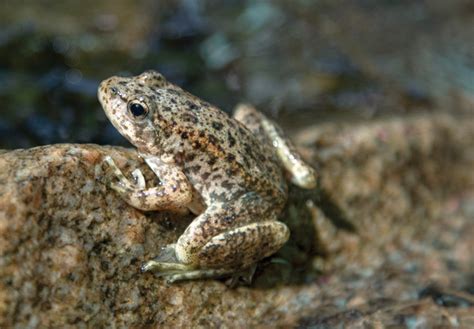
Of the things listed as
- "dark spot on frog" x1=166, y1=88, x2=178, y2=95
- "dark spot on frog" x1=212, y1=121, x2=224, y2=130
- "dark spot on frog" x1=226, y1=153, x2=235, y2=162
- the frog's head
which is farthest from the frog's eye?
"dark spot on frog" x1=226, y1=153, x2=235, y2=162

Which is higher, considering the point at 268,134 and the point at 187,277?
the point at 268,134

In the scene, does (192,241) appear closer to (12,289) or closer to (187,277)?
(187,277)

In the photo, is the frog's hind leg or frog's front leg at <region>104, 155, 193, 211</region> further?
the frog's hind leg

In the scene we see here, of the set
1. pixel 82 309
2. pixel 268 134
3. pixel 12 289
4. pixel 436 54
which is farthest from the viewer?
pixel 436 54

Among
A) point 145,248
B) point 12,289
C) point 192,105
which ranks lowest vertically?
point 145,248

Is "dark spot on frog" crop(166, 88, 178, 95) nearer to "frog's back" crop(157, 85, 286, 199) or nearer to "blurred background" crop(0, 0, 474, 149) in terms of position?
"frog's back" crop(157, 85, 286, 199)

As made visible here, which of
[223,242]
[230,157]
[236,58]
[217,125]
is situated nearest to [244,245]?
[223,242]

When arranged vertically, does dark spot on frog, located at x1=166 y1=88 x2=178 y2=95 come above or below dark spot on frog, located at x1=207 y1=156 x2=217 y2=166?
above

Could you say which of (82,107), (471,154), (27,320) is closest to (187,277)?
(27,320)
